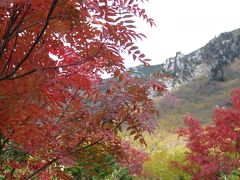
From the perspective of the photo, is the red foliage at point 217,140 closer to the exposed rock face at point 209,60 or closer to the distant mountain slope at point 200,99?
the distant mountain slope at point 200,99

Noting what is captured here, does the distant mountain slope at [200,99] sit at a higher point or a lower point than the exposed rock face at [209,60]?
lower

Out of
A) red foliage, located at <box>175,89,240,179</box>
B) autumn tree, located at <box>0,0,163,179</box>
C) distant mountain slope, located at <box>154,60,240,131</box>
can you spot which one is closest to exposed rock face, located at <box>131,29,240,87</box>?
distant mountain slope, located at <box>154,60,240,131</box>

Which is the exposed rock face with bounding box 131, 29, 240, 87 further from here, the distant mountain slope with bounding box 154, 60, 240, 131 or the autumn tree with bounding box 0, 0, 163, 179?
the autumn tree with bounding box 0, 0, 163, 179

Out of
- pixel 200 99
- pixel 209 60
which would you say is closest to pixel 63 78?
pixel 200 99

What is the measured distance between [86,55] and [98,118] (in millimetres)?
1129

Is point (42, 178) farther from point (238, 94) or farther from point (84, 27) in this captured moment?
point (238, 94)

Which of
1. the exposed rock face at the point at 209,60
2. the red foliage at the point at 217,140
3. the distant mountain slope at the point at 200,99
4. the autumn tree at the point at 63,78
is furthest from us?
the exposed rock face at the point at 209,60

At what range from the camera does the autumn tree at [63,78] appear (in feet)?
8.30

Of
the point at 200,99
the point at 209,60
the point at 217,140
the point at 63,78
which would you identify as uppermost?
the point at 209,60

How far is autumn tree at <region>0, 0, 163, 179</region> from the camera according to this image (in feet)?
8.30

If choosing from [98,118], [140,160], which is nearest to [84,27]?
[98,118]

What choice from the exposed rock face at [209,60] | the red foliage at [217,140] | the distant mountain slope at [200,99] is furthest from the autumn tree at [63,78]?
the exposed rock face at [209,60]

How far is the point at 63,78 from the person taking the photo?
11.4ft

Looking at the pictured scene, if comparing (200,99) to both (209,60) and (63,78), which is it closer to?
(209,60)
